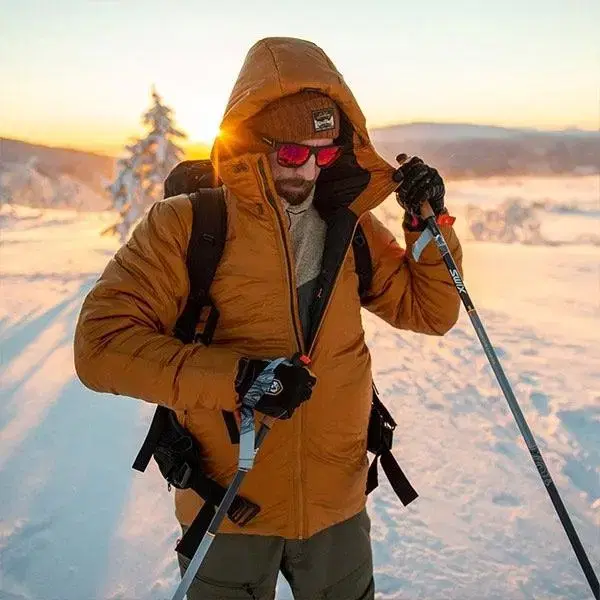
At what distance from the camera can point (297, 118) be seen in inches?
93.0

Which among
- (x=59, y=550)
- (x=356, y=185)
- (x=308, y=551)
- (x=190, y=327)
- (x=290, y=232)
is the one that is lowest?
(x=59, y=550)

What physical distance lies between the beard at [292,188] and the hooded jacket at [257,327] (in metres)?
0.15

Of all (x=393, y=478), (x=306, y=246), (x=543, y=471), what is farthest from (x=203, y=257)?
(x=543, y=471)

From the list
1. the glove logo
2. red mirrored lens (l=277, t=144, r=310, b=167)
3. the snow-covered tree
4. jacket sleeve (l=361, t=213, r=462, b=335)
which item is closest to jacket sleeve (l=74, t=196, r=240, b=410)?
the glove logo

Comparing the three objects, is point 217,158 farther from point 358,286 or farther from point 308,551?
point 308,551

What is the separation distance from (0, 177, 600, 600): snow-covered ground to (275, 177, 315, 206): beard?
2743mm

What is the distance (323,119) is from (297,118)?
110mm

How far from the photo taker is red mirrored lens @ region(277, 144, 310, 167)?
2.37 meters

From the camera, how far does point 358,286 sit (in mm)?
2605

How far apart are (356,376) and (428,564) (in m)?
2.27

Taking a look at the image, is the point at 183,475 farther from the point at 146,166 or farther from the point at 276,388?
the point at 146,166

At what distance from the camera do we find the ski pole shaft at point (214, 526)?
7.04ft

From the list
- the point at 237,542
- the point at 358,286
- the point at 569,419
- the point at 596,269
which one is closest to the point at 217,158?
the point at 358,286

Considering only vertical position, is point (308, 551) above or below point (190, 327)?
below
